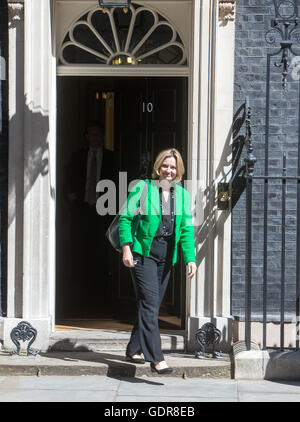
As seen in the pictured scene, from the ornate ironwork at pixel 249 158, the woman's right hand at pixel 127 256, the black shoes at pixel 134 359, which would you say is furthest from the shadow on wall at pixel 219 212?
the woman's right hand at pixel 127 256

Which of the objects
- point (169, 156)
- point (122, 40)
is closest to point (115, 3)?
point (122, 40)

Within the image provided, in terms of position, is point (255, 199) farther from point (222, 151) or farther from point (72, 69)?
point (72, 69)

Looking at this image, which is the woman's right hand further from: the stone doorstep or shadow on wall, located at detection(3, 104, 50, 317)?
shadow on wall, located at detection(3, 104, 50, 317)

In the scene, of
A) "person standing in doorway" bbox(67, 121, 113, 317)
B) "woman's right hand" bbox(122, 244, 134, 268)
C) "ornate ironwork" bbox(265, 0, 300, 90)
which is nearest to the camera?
"woman's right hand" bbox(122, 244, 134, 268)

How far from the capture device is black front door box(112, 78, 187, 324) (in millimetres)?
8945

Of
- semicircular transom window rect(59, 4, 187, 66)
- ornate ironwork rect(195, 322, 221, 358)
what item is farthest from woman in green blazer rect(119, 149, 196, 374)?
semicircular transom window rect(59, 4, 187, 66)

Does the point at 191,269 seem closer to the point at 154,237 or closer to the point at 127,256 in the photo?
the point at 154,237

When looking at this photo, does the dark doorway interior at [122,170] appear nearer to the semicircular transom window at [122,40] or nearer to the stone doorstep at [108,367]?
the semicircular transom window at [122,40]

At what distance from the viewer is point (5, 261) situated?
27.4ft

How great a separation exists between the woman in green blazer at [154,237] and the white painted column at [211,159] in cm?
62

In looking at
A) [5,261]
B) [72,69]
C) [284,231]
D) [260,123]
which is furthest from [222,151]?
[5,261]

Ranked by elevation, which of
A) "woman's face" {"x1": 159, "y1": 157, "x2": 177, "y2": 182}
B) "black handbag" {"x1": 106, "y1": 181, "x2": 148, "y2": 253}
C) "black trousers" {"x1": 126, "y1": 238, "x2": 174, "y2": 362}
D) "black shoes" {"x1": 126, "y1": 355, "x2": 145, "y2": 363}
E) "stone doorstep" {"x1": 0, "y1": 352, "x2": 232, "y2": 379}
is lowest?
"stone doorstep" {"x1": 0, "y1": 352, "x2": 232, "y2": 379}

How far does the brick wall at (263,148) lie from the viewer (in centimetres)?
820

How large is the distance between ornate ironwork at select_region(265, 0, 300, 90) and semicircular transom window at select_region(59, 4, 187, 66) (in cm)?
93
